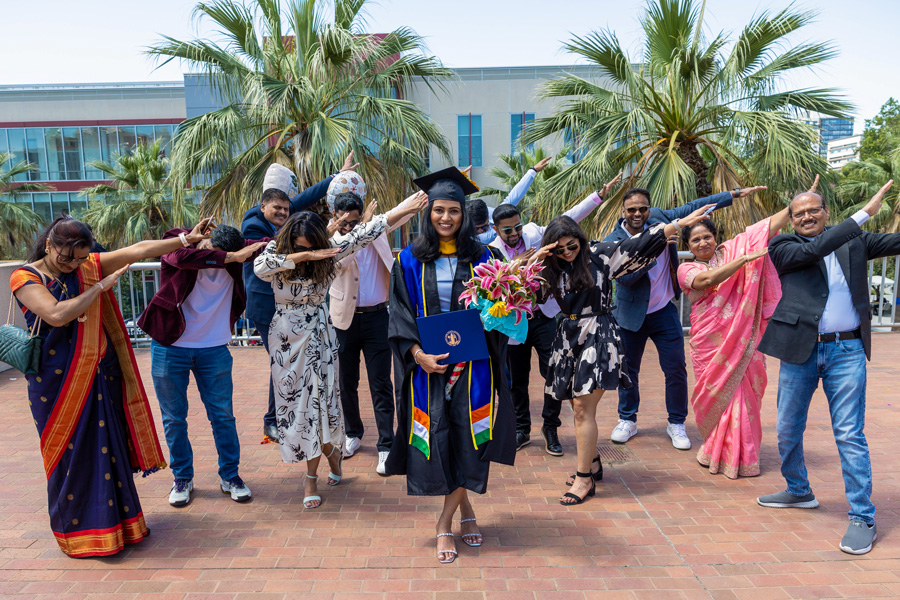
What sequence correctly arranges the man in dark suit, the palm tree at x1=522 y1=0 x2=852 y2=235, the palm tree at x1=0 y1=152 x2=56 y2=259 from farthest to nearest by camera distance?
the palm tree at x1=0 y1=152 x2=56 y2=259 → the palm tree at x1=522 y1=0 x2=852 y2=235 → the man in dark suit

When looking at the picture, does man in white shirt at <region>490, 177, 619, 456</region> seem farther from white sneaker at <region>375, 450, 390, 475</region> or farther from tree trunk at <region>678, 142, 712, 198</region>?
tree trunk at <region>678, 142, 712, 198</region>

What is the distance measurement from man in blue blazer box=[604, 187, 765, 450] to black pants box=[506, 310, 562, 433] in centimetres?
60

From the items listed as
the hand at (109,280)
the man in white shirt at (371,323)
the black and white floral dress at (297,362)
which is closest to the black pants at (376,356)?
the man in white shirt at (371,323)

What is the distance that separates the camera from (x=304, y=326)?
152 inches

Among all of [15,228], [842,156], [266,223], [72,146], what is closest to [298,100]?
[266,223]

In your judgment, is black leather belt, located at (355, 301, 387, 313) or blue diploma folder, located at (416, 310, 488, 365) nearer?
blue diploma folder, located at (416, 310, 488, 365)

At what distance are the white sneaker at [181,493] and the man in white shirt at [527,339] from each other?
250 cm

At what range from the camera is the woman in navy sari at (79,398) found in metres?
3.17

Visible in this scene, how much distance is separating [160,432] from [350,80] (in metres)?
6.63

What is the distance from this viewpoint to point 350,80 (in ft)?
33.0

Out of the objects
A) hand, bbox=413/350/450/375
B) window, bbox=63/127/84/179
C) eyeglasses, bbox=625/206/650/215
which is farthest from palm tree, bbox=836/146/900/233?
window, bbox=63/127/84/179

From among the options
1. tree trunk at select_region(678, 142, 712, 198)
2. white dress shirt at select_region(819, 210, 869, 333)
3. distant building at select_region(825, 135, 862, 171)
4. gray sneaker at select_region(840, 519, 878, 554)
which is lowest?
gray sneaker at select_region(840, 519, 878, 554)

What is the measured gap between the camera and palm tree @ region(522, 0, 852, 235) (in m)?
8.66

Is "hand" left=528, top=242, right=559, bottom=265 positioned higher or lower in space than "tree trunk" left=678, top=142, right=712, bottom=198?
lower
